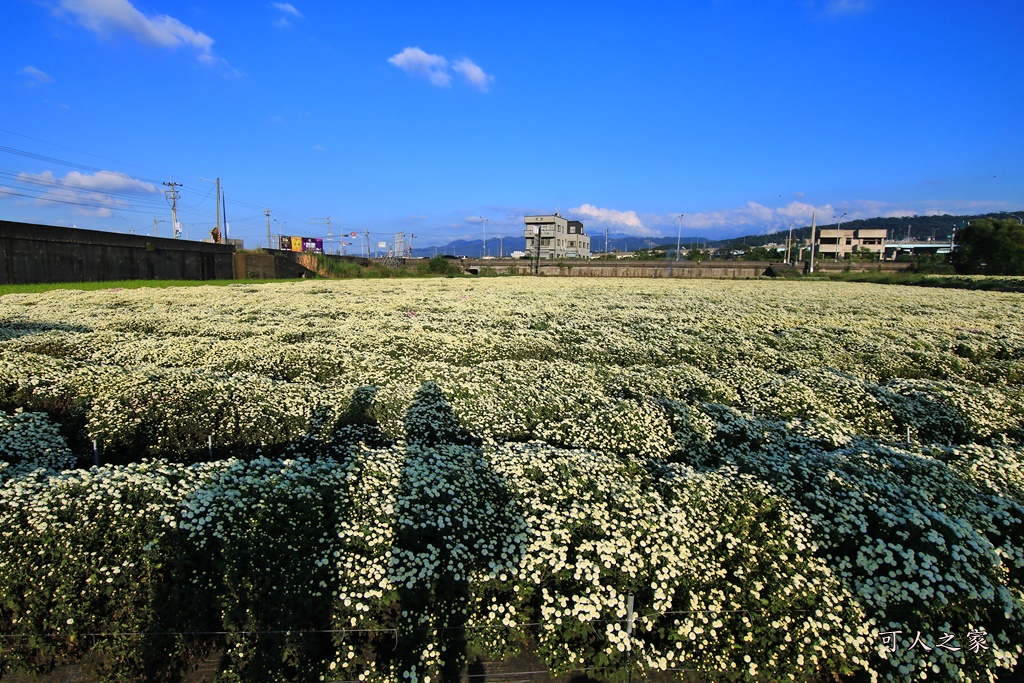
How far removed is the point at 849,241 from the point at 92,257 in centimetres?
19467

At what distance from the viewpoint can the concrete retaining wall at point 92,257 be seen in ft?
118

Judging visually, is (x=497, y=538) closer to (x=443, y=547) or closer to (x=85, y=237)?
(x=443, y=547)

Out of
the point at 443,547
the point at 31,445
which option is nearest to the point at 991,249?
the point at 443,547

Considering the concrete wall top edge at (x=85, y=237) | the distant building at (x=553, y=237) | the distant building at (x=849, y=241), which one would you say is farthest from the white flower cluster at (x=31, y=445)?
the distant building at (x=849, y=241)

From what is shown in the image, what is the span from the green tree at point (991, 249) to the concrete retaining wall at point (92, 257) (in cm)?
9458

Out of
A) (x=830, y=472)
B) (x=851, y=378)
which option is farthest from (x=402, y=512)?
(x=851, y=378)

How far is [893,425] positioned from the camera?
35.7ft

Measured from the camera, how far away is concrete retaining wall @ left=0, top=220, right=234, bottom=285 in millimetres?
36062

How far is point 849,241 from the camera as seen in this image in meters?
174

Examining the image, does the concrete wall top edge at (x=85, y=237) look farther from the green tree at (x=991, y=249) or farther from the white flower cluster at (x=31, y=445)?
the green tree at (x=991, y=249)

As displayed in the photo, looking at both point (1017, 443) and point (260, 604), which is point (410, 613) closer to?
point (260, 604)

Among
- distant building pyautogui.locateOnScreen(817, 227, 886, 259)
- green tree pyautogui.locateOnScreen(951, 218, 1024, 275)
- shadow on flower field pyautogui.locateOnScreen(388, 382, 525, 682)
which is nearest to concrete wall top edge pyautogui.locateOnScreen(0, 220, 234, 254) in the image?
shadow on flower field pyautogui.locateOnScreen(388, 382, 525, 682)

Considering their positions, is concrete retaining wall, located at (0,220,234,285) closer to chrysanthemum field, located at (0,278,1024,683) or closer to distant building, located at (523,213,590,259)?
chrysanthemum field, located at (0,278,1024,683)

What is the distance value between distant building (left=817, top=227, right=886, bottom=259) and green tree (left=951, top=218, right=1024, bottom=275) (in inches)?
3000
